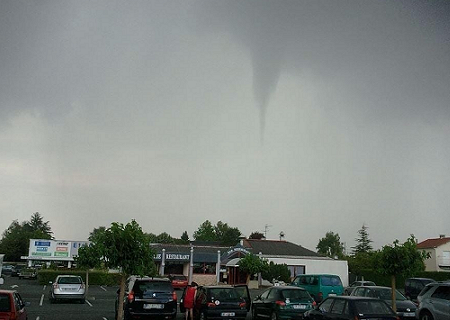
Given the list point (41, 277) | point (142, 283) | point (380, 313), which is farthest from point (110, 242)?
point (41, 277)

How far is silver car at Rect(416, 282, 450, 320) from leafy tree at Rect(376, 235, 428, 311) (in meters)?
2.95

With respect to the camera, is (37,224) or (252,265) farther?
(37,224)

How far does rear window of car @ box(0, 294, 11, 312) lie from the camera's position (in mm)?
12305

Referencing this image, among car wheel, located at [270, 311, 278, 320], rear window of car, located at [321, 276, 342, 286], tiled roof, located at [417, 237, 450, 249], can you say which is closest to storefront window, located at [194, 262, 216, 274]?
rear window of car, located at [321, 276, 342, 286]

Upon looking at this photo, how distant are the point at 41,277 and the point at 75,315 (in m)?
29.5

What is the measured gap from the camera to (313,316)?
14773 mm

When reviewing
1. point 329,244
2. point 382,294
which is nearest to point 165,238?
point 329,244

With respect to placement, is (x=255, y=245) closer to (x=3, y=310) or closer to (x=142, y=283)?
(x=142, y=283)

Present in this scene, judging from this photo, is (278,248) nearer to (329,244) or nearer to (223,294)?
(223,294)

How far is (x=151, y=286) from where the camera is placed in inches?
662

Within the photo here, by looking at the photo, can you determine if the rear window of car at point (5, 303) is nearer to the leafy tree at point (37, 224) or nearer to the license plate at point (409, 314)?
the license plate at point (409, 314)

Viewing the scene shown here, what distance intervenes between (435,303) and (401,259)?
399cm

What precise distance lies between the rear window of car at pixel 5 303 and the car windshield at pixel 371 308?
9.11m

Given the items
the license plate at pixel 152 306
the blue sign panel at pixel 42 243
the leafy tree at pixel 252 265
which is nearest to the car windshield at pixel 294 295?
the license plate at pixel 152 306
